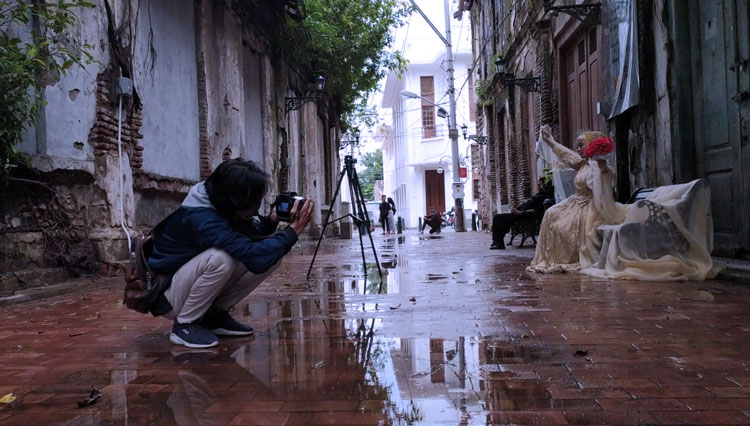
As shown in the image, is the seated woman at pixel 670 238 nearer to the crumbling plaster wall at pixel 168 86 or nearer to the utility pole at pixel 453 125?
the crumbling plaster wall at pixel 168 86

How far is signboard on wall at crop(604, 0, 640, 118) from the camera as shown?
294 inches

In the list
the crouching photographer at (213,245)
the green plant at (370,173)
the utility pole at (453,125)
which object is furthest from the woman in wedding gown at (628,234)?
the green plant at (370,173)

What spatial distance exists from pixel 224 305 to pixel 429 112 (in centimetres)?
3516

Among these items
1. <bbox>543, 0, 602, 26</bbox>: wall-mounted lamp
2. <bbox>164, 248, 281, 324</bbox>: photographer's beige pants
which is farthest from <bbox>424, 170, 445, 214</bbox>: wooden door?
<bbox>164, 248, 281, 324</bbox>: photographer's beige pants

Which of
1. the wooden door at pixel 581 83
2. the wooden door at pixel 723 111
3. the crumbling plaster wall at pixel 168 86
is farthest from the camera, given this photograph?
the wooden door at pixel 581 83

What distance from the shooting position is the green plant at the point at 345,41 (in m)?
15.5

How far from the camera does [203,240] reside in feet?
10.3

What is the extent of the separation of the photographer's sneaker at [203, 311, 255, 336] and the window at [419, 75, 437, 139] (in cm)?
3434

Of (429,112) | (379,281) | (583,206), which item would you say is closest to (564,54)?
(583,206)

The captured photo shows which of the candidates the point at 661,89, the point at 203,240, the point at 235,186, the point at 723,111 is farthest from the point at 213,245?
the point at 661,89

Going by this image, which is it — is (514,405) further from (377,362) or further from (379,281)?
(379,281)

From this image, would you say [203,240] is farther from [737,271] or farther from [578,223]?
[578,223]

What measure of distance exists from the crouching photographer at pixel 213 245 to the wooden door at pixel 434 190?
35.5 meters

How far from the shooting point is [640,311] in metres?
3.94
